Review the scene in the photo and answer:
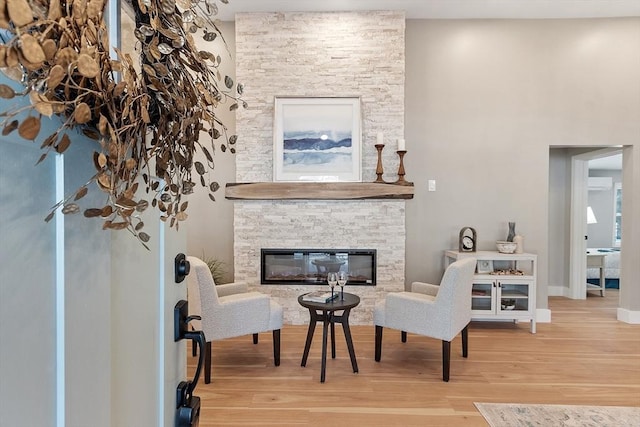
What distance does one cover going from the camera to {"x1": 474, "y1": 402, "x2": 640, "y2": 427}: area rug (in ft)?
6.91

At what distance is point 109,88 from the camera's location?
0.46 metres

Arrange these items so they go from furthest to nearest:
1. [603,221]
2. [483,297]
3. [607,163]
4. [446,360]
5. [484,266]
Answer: [603,221] < [607,163] < [484,266] < [483,297] < [446,360]

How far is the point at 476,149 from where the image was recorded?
417cm

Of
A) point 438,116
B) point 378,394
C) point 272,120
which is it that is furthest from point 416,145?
point 378,394

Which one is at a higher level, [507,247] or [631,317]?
[507,247]

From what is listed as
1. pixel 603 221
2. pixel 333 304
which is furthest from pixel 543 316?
pixel 603 221

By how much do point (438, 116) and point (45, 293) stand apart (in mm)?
4303

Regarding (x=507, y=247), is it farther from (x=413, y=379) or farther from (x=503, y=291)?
(x=413, y=379)

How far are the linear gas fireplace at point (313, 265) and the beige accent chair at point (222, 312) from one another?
3.51 feet

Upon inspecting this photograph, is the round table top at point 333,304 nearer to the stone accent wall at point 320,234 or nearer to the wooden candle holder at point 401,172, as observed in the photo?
the stone accent wall at point 320,234

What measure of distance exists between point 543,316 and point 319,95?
358 centimetres

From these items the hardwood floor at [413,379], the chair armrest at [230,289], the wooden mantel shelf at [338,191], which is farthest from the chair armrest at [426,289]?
the chair armrest at [230,289]

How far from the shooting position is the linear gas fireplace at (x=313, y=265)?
12.9 feet

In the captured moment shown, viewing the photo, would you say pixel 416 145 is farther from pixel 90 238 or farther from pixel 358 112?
pixel 90 238
